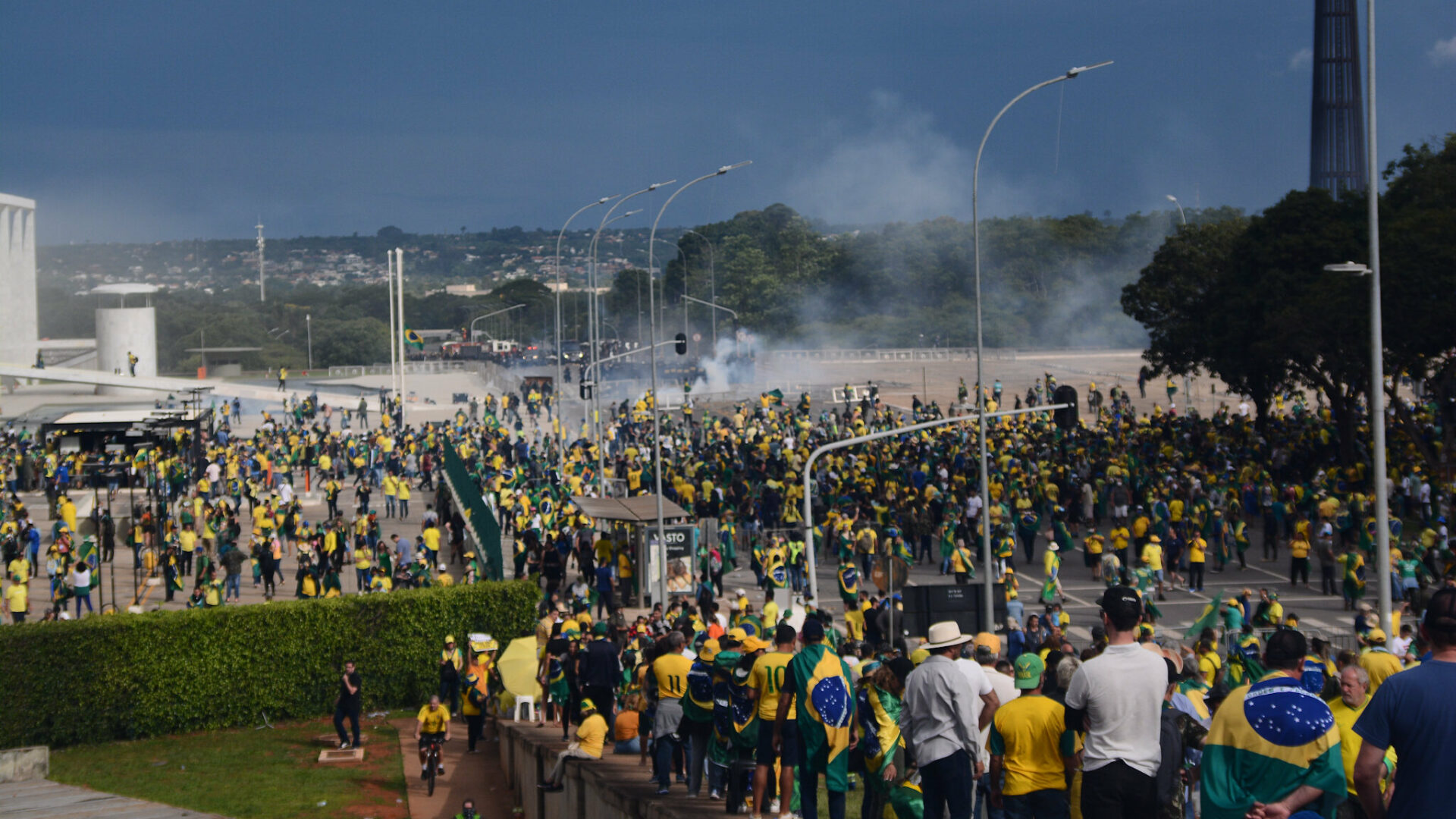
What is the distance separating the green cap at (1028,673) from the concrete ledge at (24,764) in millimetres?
15927

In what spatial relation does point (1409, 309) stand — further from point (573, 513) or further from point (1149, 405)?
point (1149, 405)

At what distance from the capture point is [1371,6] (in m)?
15.5

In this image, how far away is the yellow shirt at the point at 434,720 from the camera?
1747 cm

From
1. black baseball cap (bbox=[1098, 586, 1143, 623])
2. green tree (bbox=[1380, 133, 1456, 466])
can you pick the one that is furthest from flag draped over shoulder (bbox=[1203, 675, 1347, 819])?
green tree (bbox=[1380, 133, 1456, 466])

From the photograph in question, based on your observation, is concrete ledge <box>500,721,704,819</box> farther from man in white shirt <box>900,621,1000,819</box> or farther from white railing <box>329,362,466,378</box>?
white railing <box>329,362,466,378</box>

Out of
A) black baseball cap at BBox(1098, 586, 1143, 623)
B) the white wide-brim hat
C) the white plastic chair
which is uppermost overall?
black baseball cap at BBox(1098, 586, 1143, 623)

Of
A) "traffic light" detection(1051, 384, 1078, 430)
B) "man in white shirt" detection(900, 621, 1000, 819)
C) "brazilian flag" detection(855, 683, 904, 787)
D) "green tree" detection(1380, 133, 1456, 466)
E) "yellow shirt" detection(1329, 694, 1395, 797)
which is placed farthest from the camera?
"green tree" detection(1380, 133, 1456, 466)

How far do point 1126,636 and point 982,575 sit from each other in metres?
21.6

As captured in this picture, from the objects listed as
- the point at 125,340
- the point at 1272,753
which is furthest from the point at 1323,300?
the point at 125,340

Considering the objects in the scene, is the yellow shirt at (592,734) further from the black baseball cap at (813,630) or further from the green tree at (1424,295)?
the green tree at (1424,295)

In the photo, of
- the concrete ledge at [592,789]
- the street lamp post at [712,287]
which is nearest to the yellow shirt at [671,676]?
the concrete ledge at [592,789]

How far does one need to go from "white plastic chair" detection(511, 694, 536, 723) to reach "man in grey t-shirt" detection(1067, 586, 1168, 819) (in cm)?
1147

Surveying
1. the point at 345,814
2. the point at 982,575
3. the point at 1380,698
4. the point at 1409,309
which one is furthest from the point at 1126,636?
the point at 1409,309

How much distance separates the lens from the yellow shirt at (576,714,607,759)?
463 inches
